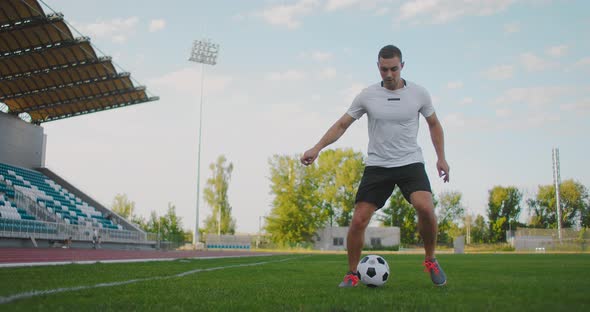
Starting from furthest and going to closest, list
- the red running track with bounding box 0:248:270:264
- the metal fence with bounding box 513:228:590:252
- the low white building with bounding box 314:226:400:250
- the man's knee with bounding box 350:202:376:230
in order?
the low white building with bounding box 314:226:400:250 → the metal fence with bounding box 513:228:590:252 → the red running track with bounding box 0:248:270:264 → the man's knee with bounding box 350:202:376:230

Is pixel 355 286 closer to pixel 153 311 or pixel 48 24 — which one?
pixel 153 311

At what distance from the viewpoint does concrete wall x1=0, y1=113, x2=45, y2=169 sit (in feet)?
104

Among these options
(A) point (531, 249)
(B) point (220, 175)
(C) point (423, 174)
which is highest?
(B) point (220, 175)

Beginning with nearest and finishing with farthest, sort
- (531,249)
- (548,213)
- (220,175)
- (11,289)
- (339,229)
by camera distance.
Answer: (11,289) → (531,249) → (339,229) → (220,175) → (548,213)

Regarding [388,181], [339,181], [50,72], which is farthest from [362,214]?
[339,181]

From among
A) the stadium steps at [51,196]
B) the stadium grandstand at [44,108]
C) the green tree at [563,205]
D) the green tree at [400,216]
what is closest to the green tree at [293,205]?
the green tree at [400,216]

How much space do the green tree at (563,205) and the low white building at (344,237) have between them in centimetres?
3296

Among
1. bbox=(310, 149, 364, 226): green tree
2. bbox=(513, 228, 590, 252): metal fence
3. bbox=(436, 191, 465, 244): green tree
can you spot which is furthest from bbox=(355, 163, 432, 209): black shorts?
bbox=(436, 191, 465, 244): green tree

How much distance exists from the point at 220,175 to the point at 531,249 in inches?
1473

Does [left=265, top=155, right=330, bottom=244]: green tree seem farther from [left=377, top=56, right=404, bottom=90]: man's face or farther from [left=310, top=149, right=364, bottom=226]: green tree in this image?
[left=377, top=56, right=404, bottom=90]: man's face

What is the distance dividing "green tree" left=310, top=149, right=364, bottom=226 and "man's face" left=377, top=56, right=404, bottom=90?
6065 centimetres

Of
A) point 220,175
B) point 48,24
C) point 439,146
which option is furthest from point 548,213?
point 439,146

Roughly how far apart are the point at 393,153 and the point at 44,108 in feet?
110

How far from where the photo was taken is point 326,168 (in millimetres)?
66812
